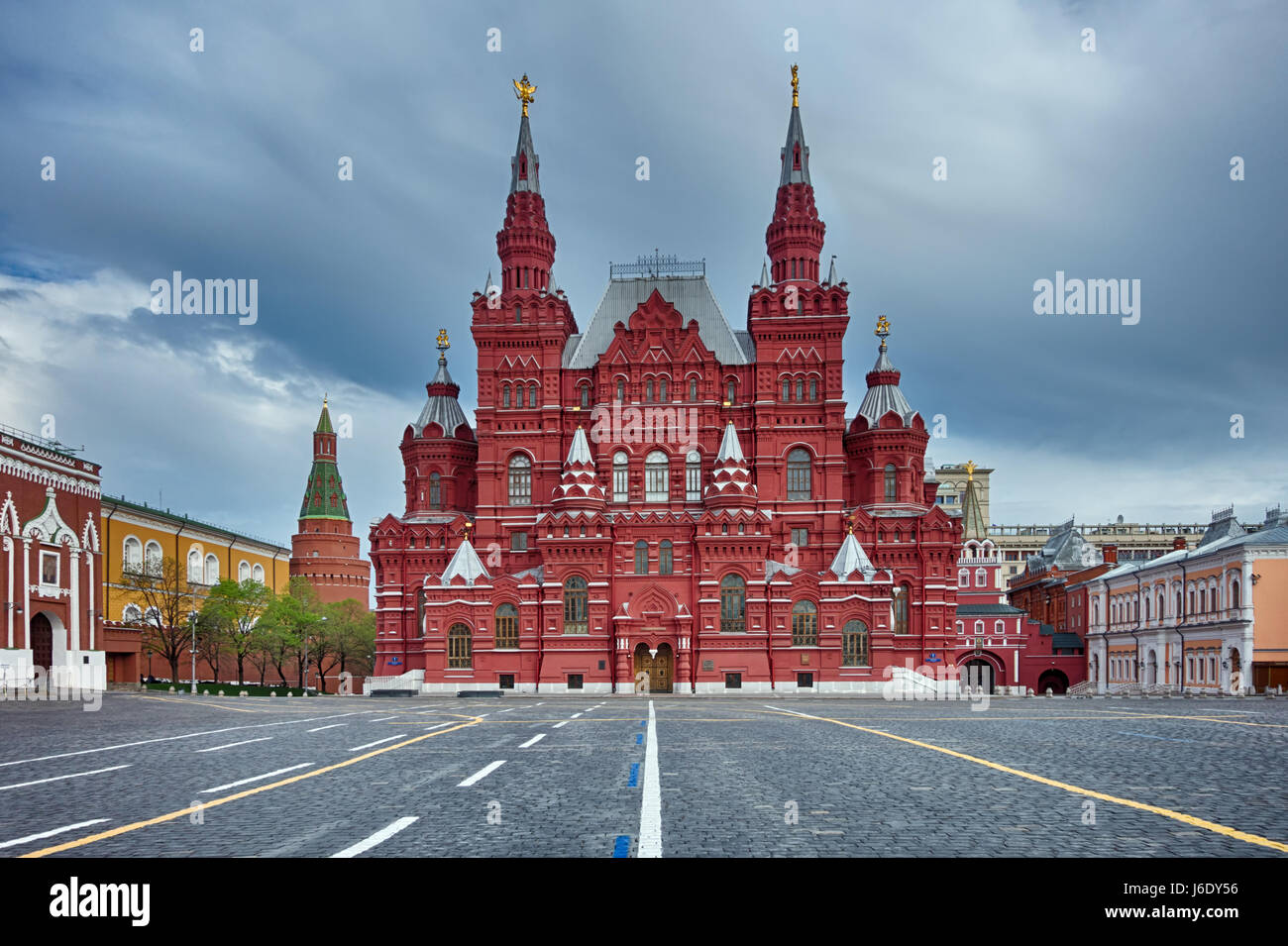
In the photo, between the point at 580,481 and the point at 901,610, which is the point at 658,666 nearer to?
the point at 580,481

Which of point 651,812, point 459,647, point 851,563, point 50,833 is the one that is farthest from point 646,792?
point 459,647

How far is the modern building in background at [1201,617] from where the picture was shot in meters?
56.4

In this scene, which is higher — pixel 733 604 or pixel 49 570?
pixel 49 570

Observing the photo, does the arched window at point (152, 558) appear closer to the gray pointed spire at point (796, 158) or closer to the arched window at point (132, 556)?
the arched window at point (132, 556)

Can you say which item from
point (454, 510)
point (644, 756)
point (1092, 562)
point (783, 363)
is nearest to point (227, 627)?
point (454, 510)

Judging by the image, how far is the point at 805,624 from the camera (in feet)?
191

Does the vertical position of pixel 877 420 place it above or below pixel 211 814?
above

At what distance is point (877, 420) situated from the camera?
214ft

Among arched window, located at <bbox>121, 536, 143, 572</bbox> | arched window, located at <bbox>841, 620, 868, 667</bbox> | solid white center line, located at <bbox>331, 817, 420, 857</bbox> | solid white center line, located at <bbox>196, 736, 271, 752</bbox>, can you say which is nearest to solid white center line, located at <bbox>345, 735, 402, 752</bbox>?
solid white center line, located at <bbox>196, 736, 271, 752</bbox>

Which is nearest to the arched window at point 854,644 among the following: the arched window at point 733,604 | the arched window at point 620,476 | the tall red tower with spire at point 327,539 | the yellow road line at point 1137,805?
the arched window at point 733,604

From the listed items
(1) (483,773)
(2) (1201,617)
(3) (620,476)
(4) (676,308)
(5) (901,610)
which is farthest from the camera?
(4) (676,308)

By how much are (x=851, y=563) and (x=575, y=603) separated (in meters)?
16.6
